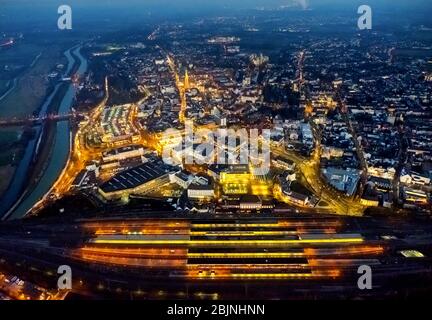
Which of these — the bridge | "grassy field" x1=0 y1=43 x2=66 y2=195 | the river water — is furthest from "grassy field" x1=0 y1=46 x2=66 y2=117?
the river water

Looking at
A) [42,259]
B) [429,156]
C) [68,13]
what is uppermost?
[68,13]

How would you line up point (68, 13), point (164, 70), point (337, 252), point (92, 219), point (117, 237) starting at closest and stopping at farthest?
point (337, 252), point (117, 237), point (92, 219), point (68, 13), point (164, 70)

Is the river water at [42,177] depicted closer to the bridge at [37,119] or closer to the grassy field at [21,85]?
the grassy field at [21,85]

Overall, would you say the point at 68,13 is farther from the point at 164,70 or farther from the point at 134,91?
the point at 164,70

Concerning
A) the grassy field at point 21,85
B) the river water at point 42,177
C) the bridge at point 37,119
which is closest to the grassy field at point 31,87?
the grassy field at point 21,85

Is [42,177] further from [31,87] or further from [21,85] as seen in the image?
[21,85]

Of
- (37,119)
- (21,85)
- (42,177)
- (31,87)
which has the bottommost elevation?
(42,177)

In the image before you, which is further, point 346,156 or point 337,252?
point 346,156

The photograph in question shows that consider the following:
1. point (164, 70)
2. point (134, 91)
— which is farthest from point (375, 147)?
point (164, 70)

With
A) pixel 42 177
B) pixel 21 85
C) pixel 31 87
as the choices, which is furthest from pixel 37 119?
pixel 21 85
